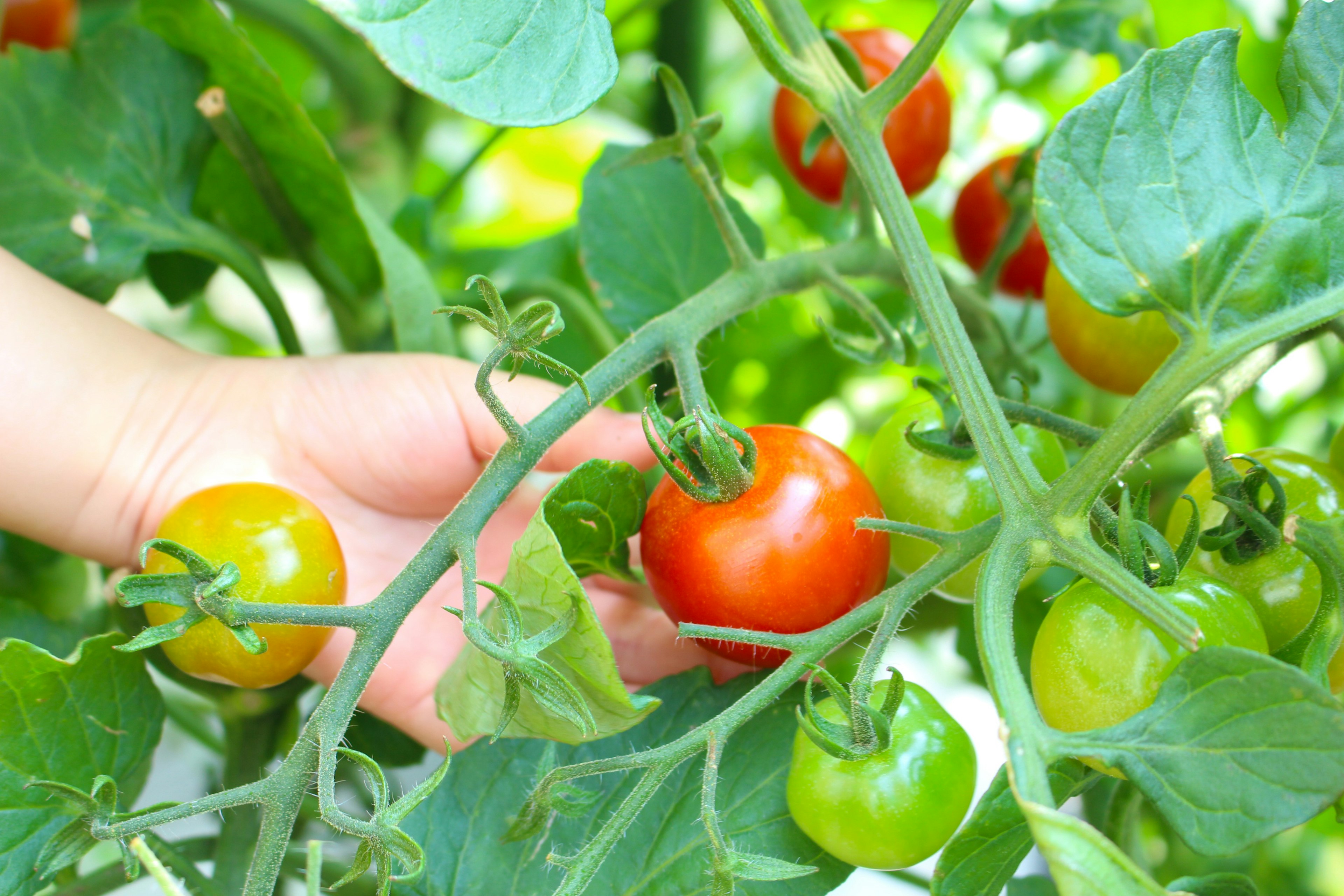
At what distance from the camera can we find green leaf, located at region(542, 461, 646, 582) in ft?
1.32

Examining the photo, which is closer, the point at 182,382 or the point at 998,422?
the point at 998,422

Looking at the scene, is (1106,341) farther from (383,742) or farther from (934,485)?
(383,742)

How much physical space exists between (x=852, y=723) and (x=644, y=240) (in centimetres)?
38

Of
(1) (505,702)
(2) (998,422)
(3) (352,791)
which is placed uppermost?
(2) (998,422)

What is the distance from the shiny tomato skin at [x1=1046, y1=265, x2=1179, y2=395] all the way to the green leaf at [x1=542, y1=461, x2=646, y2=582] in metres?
0.23

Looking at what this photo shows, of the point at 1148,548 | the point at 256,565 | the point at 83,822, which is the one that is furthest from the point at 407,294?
the point at 1148,548

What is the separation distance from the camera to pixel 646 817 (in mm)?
430

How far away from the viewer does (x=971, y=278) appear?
86 cm

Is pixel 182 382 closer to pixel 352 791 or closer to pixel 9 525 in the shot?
pixel 9 525

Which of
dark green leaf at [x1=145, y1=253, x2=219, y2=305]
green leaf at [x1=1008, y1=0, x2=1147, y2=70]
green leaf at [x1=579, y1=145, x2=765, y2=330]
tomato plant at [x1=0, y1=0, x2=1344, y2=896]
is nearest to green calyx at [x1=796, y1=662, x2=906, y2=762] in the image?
tomato plant at [x1=0, y1=0, x2=1344, y2=896]

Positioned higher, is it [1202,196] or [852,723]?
[1202,196]

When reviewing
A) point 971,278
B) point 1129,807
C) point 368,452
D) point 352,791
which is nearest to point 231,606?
point 368,452

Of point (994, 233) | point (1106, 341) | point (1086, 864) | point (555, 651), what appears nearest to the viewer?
point (1086, 864)

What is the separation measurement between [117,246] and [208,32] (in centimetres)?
15
